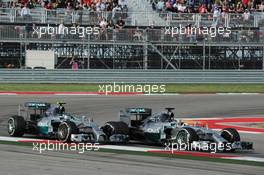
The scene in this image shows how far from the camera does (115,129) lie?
1387 cm

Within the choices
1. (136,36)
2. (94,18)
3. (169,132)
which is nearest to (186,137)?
(169,132)

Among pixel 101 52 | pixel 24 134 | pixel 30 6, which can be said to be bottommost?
pixel 24 134

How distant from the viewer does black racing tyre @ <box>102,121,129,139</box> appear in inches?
546

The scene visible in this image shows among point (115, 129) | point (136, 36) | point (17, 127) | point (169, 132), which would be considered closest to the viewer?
point (169, 132)

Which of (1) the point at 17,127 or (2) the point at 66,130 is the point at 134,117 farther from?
(1) the point at 17,127

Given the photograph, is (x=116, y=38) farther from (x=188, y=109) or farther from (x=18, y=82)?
(x=188, y=109)

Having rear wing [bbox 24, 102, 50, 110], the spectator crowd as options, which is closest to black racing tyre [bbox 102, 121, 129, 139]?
rear wing [bbox 24, 102, 50, 110]

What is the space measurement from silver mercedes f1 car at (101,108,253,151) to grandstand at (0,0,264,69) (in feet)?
65.4

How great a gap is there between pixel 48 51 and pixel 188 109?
42.0 feet

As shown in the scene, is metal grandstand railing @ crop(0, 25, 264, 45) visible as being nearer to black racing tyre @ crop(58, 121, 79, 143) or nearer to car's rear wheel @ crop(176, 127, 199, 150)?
black racing tyre @ crop(58, 121, 79, 143)

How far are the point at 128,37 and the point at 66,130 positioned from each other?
69.3 ft

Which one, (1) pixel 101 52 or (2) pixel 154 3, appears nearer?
(1) pixel 101 52

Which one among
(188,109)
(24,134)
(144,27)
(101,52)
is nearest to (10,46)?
(101,52)

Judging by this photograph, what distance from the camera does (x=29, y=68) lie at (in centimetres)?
3328
